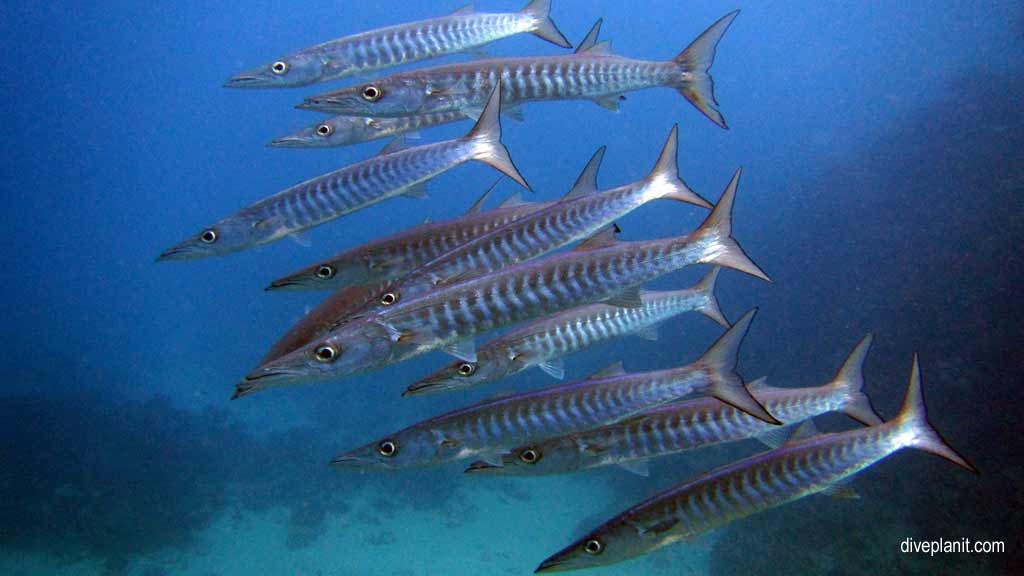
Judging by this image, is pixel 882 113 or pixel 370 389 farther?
pixel 882 113

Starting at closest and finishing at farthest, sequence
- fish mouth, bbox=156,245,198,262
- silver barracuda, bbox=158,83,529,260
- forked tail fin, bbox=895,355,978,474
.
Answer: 1. forked tail fin, bbox=895,355,978,474
2. fish mouth, bbox=156,245,198,262
3. silver barracuda, bbox=158,83,529,260

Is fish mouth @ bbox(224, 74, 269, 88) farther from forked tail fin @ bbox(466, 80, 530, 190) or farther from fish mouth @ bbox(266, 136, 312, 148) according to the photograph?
forked tail fin @ bbox(466, 80, 530, 190)

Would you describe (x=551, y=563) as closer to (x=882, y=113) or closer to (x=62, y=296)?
(x=882, y=113)

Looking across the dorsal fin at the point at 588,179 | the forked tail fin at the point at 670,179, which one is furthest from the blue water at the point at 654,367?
the forked tail fin at the point at 670,179

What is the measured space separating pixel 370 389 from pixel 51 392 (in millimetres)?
13178

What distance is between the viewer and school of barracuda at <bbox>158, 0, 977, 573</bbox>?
3344 millimetres

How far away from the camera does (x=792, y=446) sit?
3.68 meters

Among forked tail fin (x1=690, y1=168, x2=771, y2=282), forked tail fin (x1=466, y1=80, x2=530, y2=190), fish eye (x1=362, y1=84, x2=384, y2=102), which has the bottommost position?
forked tail fin (x1=690, y1=168, x2=771, y2=282)

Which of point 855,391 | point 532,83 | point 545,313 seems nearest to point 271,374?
point 545,313

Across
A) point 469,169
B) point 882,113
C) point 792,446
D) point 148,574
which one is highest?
point 469,169

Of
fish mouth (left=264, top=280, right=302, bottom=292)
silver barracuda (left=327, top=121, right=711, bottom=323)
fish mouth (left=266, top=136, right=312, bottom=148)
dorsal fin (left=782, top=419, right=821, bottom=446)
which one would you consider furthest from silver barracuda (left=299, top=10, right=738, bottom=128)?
dorsal fin (left=782, top=419, right=821, bottom=446)

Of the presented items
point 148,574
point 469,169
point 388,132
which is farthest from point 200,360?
point 469,169

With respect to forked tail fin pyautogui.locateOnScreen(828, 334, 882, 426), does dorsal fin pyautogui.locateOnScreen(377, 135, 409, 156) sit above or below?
above

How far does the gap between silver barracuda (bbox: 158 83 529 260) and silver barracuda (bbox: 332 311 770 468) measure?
5.78 ft
